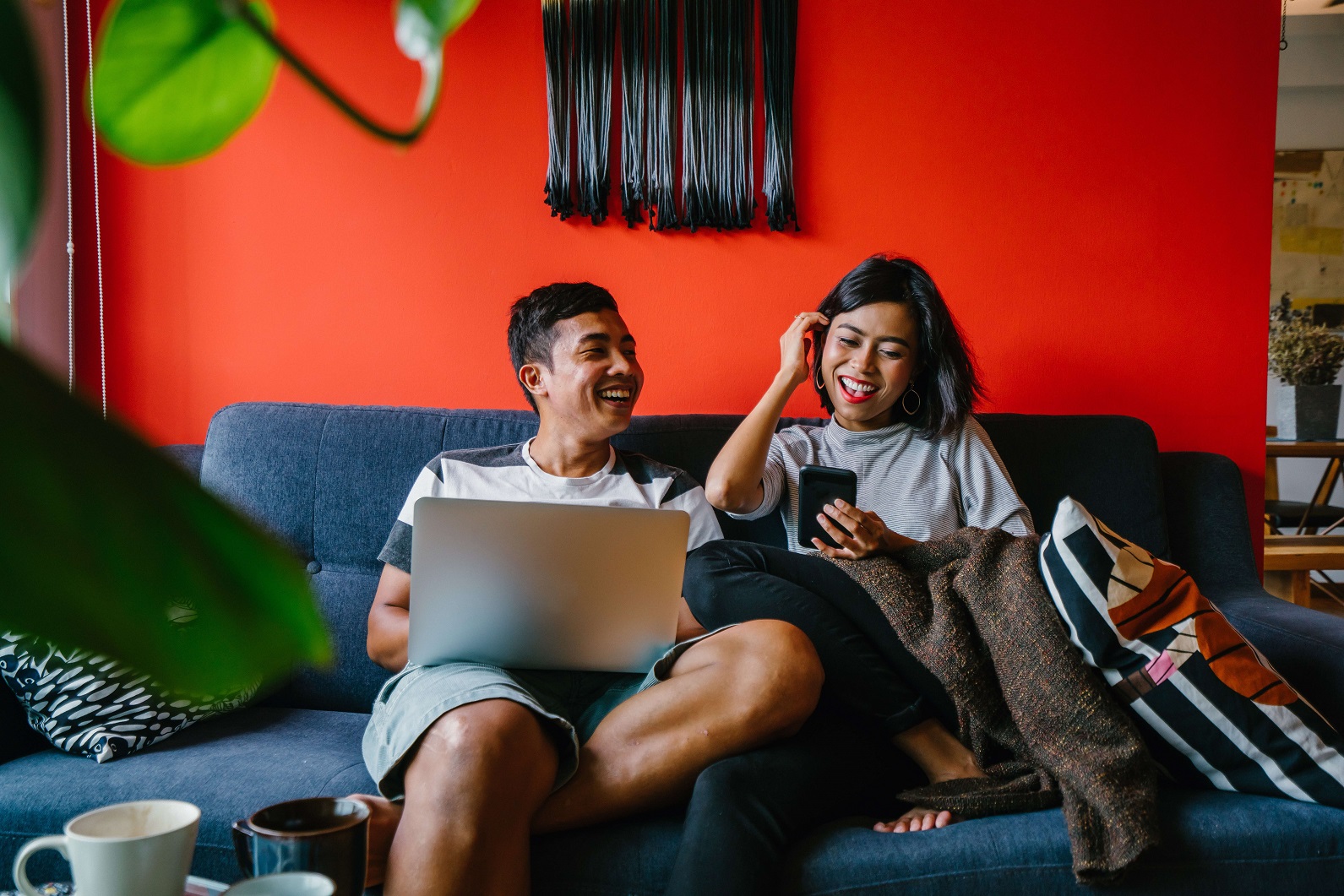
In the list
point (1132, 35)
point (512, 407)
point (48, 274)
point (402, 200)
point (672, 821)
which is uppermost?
point (1132, 35)

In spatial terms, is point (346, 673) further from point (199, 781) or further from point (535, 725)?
point (535, 725)

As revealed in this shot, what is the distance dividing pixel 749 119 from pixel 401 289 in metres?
0.89

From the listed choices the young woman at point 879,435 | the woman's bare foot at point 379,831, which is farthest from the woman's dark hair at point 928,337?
the woman's bare foot at point 379,831

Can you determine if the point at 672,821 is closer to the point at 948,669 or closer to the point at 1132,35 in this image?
the point at 948,669

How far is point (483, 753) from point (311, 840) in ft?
1.43

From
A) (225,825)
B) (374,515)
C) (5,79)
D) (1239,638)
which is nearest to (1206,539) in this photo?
(1239,638)

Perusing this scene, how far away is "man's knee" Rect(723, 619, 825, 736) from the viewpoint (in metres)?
1.34

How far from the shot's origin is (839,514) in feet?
5.43

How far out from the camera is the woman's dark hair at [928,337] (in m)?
1.90

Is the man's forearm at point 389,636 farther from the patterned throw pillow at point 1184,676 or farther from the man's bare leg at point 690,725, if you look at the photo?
the patterned throw pillow at point 1184,676

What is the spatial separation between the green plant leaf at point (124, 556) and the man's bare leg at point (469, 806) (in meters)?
1.13

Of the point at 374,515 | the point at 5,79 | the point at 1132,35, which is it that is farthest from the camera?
the point at 1132,35

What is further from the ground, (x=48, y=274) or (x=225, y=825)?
(x=48, y=274)

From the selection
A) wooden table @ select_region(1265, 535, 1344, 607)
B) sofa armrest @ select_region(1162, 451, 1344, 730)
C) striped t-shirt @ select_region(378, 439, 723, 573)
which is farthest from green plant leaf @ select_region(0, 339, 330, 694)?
wooden table @ select_region(1265, 535, 1344, 607)
